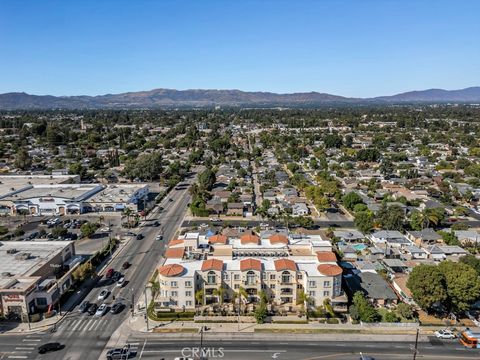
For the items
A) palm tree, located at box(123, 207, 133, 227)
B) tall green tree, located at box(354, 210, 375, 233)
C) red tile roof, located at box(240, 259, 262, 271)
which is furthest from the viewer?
palm tree, located at box(123, 207, 133, 227)

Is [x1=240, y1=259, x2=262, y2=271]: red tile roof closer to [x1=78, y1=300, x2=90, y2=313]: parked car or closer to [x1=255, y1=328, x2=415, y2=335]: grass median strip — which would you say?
[x1=255, y1=328, x2=415, y2=335]: grass median strip

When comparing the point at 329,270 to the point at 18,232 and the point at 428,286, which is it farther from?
the point at 18,232

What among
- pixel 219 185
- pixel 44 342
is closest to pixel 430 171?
pixel 219 185

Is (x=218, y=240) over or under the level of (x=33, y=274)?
over

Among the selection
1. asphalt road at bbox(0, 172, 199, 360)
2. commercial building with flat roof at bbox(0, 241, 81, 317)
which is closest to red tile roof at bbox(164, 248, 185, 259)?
asphalt road at bbox(0, 172, 199, 360)

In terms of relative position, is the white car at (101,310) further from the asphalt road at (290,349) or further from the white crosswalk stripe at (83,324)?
the asphalt road at (290,349)

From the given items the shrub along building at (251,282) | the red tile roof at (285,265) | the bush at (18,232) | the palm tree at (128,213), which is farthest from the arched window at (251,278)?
the bush at (18,232)

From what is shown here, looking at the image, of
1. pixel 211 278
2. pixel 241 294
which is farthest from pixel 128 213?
pixel 241 294
